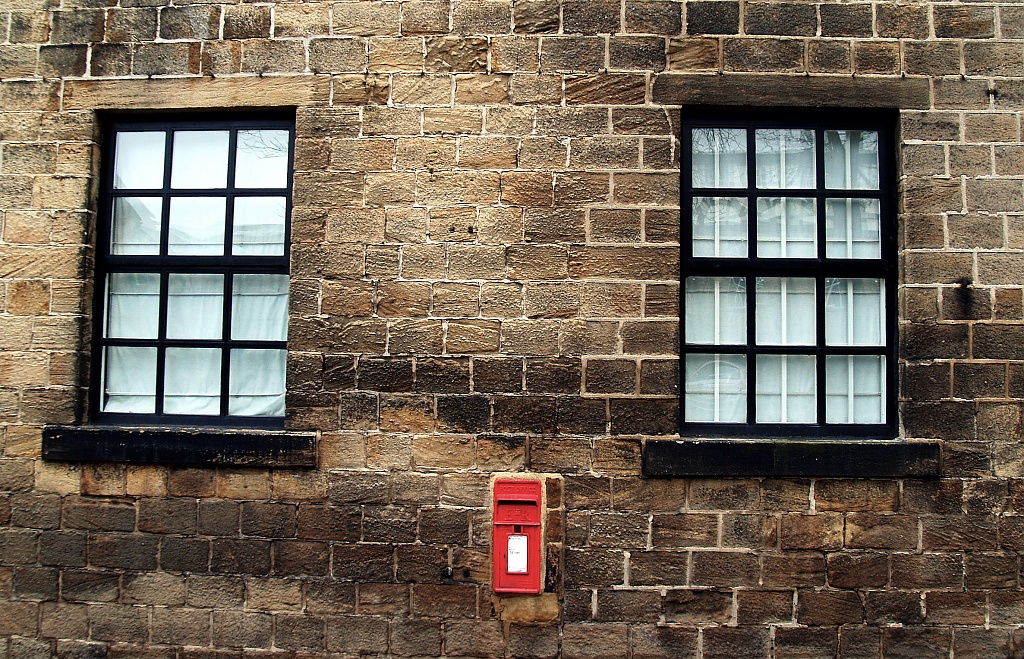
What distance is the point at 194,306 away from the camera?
168 inches

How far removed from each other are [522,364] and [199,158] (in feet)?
8.25

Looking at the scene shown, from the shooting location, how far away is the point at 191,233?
4.27 metres

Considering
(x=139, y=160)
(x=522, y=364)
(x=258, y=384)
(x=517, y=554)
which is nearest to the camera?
(x=517, y=554)

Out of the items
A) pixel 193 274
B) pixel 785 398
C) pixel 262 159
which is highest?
pixel 262 159

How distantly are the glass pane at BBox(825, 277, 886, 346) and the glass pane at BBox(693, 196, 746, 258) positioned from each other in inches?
25.7

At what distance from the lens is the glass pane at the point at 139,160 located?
14.2ft

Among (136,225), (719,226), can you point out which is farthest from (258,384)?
(719,226)

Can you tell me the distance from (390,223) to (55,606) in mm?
3087

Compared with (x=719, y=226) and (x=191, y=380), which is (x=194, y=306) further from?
(x=719, y=226)

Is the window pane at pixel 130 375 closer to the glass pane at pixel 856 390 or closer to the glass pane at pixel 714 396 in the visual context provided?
the glass pane at pixel 714 396

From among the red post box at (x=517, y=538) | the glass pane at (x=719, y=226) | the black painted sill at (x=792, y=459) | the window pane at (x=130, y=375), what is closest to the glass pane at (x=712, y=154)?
the glass pane at (x=719, y=226)

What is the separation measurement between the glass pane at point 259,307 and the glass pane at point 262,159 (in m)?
0.62

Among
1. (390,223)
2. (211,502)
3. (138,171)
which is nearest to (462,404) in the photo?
(390,223)

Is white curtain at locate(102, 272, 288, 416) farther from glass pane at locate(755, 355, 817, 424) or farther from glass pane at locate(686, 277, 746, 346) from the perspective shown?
glass pane at locate(755, 355, 817, 424)
